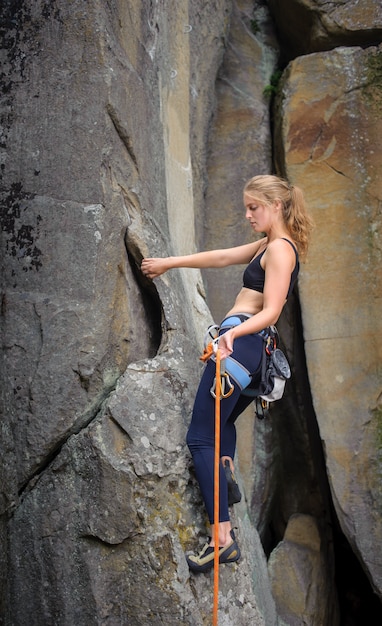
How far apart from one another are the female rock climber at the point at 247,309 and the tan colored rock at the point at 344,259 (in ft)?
7.14

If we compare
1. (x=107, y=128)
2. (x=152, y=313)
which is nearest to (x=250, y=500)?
(x=152, y=313)

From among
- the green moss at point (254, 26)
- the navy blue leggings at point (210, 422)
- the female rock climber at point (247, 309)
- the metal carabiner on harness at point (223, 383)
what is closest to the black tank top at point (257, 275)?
the female rock climber at point (247, 309)

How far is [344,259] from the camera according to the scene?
20.1 ft

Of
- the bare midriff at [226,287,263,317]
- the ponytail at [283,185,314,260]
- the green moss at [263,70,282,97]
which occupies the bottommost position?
the bare midriff at [226,287,263,317]

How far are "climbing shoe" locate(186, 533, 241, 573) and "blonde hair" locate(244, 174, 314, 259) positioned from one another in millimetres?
1627

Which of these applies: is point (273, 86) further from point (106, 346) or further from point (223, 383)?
point (223, 383)

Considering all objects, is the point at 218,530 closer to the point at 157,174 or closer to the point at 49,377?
the point at 49,377

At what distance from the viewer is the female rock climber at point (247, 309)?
357cm

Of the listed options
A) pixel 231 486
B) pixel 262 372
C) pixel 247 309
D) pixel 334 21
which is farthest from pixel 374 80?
pixel 231 486

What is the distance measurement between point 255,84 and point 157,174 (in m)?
2.68

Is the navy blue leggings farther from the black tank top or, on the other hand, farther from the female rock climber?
the black tank top

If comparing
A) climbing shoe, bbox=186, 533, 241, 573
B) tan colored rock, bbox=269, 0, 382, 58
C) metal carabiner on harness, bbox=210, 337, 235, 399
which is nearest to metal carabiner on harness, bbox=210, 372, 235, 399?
metal carabiner on harness, bbox=210, 337, 235, 399

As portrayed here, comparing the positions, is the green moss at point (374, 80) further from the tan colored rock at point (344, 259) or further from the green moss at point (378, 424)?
the green moss at point (378, 424)

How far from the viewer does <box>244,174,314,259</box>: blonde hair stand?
3.82 meters
